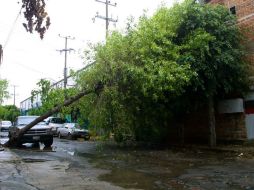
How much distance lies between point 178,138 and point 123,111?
6940 millimetres

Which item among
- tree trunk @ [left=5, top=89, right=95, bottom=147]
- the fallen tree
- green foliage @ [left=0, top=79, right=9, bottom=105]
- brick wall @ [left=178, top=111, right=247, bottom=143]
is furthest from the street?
green foliage @ [left=0, top=79, right=9, bottom=105]

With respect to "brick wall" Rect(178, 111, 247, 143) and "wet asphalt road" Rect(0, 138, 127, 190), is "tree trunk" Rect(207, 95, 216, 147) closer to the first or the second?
"brick wall" Rect(178, 111, 247, 143)

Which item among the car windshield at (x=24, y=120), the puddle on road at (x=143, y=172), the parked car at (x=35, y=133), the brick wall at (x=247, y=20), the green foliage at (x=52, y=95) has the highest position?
the brick wall at (x=247, y=20)

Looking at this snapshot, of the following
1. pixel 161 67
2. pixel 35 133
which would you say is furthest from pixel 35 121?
pixel 161 67

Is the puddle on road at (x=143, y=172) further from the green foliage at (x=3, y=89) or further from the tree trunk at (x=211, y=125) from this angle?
the green foliage at (x=3, y=89)

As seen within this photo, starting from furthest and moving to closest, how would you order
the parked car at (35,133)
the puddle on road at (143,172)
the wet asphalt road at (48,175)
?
1. the parked car at (35,133)
2. the puddle on road at (143,172)
3. the wet asphalt road at (48,175)

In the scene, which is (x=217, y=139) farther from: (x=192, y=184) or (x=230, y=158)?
(x=192, y=184)

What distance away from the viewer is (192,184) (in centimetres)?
1103

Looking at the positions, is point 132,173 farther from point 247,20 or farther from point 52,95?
point 247,20

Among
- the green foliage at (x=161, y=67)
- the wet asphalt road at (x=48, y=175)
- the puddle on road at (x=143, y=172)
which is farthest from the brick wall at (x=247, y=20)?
the wet asphalt road at (x=48, y=175)

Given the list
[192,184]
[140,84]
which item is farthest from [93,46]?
[192,184]

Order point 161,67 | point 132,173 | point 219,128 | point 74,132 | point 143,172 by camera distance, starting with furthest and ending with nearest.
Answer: point 74,132
point 219,128
point 161,67
point 143,172
point 132,173

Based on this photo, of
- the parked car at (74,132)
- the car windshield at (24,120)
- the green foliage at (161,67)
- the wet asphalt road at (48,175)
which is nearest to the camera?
the wet asphalt road at (48,175)

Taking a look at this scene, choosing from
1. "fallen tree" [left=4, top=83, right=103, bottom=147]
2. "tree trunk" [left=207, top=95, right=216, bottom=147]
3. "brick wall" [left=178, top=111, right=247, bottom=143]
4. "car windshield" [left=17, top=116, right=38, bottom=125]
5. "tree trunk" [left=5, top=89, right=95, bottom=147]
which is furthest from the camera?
"car windshield" [left=17, top=116, right=38, bottom=125]
